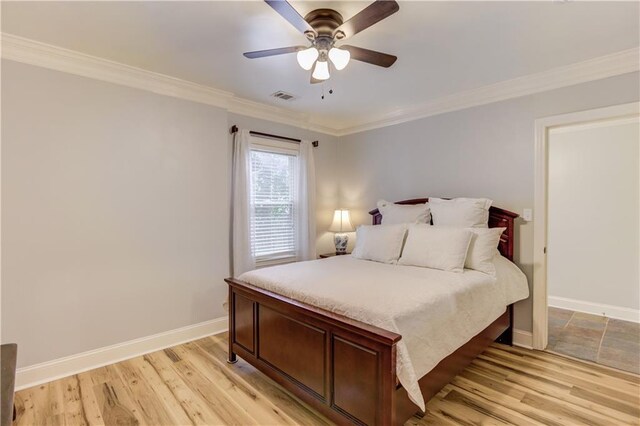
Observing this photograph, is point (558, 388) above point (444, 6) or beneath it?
beneath

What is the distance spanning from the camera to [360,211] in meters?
4.54

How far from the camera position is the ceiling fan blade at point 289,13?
5.12 ft

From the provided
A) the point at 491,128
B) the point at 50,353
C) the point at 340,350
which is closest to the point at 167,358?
the point at 50,353

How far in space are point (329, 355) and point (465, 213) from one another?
6.41ft

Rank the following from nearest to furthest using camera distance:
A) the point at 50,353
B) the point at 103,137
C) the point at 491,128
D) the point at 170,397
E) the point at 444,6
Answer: the point at 444,6 < the point at 170,397 < the point at 50,353 < the point at 103,137 < the point at 491,128

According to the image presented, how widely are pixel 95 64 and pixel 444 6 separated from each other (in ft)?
8.84

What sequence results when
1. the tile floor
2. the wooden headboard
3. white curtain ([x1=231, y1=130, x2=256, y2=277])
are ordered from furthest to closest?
white curtain ([x1=231, y1=130, x2=256, y2=277]) → the wooden headboard → the tile floor

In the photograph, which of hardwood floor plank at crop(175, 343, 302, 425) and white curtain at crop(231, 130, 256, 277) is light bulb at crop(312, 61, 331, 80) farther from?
hardwood floor plank at crop(175, 343, 302, 425)

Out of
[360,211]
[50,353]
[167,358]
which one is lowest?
[167,358]

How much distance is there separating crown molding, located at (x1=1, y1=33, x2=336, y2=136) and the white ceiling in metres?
0.09

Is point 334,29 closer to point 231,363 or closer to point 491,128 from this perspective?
point 491,128

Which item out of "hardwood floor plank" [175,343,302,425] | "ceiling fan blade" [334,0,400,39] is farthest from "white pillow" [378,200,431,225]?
"hardwood floor plank" [175,343,302,425]

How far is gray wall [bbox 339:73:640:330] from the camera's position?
282 centimetres

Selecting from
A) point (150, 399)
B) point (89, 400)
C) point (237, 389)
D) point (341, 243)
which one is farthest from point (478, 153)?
point (89, 400)
